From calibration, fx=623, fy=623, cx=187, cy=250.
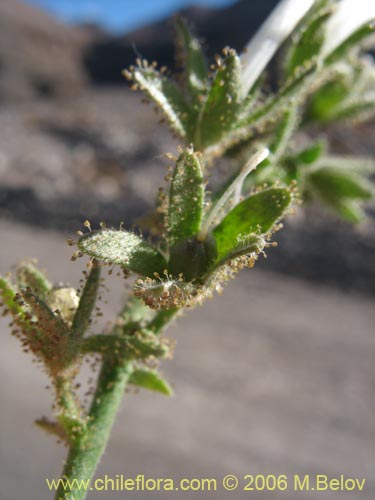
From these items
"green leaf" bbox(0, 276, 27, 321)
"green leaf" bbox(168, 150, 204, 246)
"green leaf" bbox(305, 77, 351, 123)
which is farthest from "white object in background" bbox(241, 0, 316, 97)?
"green leaf" bbox(0, 276, 27, 321)

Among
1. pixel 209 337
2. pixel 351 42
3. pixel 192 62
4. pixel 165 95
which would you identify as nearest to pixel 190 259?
pixel 165 95

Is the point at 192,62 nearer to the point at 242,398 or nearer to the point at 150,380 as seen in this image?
the point at 150,380

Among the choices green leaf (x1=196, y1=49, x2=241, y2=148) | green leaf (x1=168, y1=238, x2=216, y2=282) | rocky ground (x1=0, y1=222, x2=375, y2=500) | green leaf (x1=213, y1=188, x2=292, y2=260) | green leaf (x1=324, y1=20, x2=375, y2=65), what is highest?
rocky ground (x1=0, y1=222, x2=375, y2=500)

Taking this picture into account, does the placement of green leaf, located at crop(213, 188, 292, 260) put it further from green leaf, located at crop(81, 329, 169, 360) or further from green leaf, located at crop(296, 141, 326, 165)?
green leaf, located at crop(296, 141, 326, 165)

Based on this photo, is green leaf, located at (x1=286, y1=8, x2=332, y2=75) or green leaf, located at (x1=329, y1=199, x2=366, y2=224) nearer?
green leaf, located at (x1=286, y1=8, x2=332, y2=75)

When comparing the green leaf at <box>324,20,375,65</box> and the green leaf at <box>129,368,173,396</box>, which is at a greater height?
the green leaf at <box>324,20,375,65</box>

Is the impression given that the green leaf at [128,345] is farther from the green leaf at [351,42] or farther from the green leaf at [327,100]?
the green leaf at [327,100]
